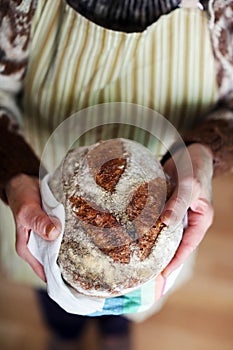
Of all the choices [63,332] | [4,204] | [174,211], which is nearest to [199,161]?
[174,211]

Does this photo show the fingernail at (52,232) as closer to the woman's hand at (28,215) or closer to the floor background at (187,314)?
the woman's hand at (28,215)

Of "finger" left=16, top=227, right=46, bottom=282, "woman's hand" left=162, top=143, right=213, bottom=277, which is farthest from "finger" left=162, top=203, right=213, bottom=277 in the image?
"finger" left=16, top=227, right=46, bottom=282

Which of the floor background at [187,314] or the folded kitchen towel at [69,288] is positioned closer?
the folded kitchen towel at [69,288]

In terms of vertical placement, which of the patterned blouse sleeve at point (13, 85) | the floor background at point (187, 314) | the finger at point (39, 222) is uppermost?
the patterned blouse sleeve at point (13, 85)

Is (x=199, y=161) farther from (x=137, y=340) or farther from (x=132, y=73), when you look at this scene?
(x=137, y=340)

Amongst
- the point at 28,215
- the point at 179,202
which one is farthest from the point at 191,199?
the point at 28,215

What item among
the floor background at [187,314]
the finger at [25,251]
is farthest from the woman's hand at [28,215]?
the floor background at [187,314]
